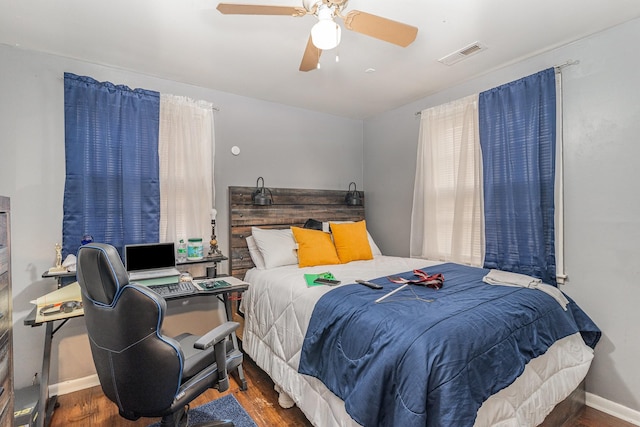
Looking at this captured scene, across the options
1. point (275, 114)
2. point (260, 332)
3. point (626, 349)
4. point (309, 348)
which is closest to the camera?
point (309, 348)

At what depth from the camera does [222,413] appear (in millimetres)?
2066

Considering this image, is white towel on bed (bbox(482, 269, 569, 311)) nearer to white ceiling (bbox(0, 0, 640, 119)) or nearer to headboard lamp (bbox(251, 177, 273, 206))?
white ceiling (bbox(0, 0, 640, 119))

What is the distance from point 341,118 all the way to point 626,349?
3364 millimetres

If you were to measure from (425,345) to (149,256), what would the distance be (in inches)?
82.4

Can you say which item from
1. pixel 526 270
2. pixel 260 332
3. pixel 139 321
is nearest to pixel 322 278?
pixel 260 332

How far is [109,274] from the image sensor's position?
133 centimetres

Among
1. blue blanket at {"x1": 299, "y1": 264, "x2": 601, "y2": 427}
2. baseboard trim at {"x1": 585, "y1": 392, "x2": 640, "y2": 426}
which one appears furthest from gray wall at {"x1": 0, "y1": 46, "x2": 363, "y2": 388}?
baseboard trim at {"x1": 585, "y1": 392, "x2": 640, "y2": 426}

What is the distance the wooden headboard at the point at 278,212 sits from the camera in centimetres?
312

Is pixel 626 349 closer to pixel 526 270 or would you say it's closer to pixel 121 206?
pixel 526 270

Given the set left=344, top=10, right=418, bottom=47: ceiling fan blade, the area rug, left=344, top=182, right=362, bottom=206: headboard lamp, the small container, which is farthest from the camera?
left=344, top=182, right=362, bottom=206: headboard lamp

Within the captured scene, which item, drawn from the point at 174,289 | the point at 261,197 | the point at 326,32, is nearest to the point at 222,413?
the point at 174,289

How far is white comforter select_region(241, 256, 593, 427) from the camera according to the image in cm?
157

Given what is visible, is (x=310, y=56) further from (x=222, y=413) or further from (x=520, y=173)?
(x=222, y=413)

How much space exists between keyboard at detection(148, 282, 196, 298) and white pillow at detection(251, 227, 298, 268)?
77 centimetres
